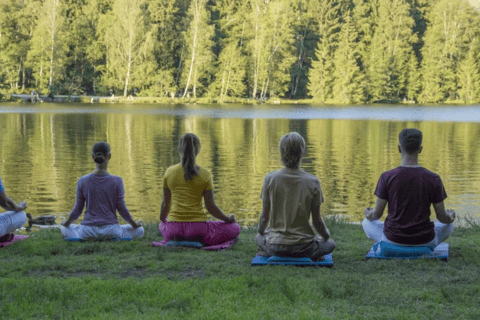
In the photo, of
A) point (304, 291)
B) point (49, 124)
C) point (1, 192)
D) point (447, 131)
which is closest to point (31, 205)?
point (1, 192)

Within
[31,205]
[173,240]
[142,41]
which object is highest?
[142,41]

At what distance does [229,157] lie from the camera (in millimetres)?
22703

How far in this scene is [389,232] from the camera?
5477 mm

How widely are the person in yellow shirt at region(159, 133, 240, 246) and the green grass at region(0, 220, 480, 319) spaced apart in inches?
10.4

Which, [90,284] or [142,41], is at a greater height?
[142,41]

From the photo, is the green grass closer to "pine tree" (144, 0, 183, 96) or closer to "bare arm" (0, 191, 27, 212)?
"bare arm" (0, 191, 27, 212)

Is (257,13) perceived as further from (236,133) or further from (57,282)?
(57,282)

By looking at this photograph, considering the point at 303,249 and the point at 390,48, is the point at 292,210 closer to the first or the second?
the point at 303,249

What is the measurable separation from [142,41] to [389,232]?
6336cm

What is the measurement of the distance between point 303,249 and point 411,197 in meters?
1.02

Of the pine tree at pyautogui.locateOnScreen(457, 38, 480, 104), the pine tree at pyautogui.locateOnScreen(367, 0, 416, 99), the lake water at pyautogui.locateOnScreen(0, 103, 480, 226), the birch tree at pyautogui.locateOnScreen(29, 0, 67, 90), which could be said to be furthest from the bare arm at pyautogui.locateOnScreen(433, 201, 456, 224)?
the pine tree at pyautogui.locateOnScreen(457, 38, 480, 104)

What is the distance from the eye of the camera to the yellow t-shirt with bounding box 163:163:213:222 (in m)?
6.00

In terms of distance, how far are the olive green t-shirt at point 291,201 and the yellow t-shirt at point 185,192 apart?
3.04 feet

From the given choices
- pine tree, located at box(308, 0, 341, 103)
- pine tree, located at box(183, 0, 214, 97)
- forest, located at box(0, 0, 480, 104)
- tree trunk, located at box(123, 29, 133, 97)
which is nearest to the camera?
tree trunk, located at box(123, 29, 133, 97)
